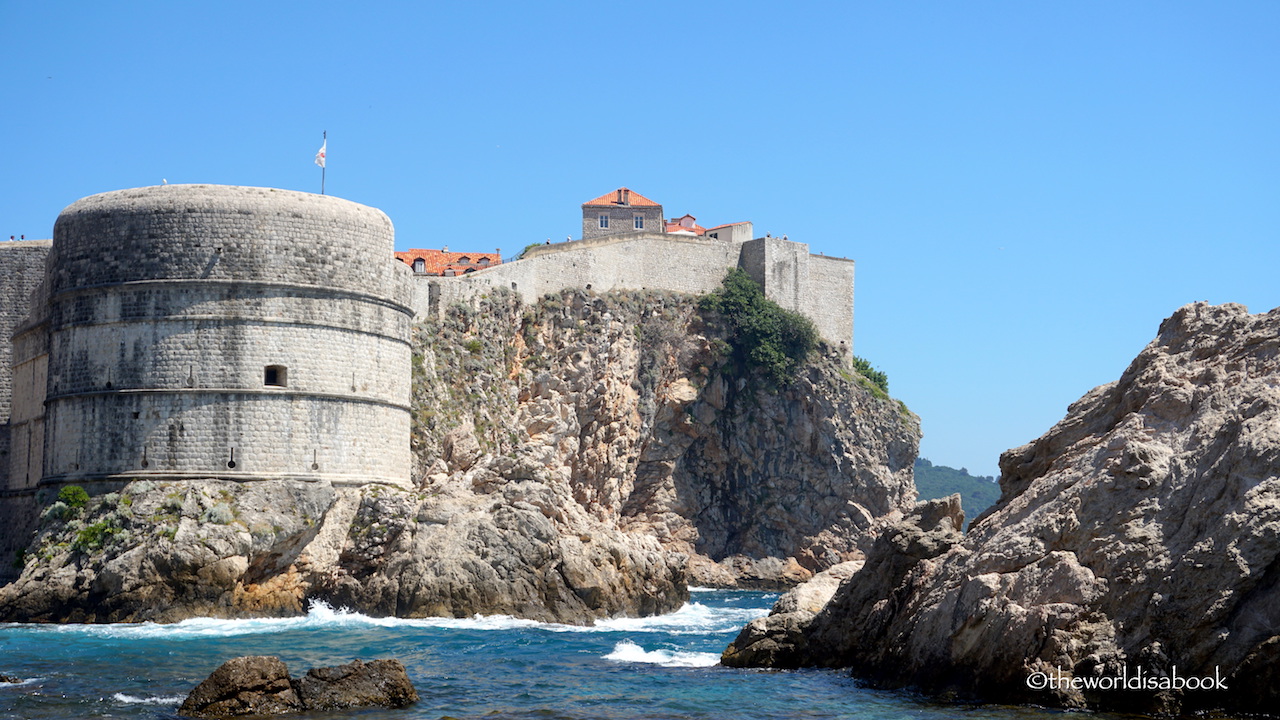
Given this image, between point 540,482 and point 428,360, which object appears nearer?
point 540,482

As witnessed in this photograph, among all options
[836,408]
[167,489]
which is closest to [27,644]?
[167,489]

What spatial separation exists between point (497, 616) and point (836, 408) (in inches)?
951

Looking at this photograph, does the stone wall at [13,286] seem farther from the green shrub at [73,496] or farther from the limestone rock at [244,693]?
the limestone rock at [244,693]

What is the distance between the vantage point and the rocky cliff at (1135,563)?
13750 millimetres

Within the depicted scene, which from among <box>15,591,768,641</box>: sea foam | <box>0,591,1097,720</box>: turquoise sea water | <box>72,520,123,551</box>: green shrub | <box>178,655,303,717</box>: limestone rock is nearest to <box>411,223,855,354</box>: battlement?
<box>15,591,768,641</box>: sea foam

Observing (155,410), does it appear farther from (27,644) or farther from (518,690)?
(518,690)

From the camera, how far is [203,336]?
1115 inches

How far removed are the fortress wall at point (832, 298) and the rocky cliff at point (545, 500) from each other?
165 centimetres

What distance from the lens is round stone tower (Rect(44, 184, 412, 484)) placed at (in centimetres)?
2820

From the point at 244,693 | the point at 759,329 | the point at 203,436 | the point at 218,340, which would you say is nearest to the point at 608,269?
the point at 759,329

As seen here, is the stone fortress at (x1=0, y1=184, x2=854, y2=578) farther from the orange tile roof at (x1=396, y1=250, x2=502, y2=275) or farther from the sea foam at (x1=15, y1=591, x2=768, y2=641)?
the orange tile roof at (x1=396, y1=250, x2=502, y2=275)

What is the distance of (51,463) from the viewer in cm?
2939

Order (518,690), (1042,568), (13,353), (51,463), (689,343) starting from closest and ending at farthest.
Answer: (1042,568)
(518,690)
(51,463)
(13,353)
(689,343)

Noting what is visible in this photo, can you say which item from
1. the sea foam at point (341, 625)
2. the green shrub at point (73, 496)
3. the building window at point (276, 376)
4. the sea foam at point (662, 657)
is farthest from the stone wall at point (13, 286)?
the sea foam at point (662, 657)
